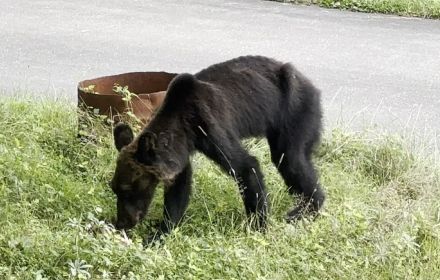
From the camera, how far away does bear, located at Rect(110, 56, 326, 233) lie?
5.44 m

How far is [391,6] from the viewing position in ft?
42.0

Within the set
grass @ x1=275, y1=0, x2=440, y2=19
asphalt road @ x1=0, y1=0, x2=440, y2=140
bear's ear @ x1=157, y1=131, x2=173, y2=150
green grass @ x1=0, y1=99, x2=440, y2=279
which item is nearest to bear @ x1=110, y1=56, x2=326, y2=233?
bear's ear @ x1=157, y1=131, x2=173, y2=150

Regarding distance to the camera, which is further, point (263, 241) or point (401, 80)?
point (401, 80)

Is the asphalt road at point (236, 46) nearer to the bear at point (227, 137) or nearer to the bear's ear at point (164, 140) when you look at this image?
the bear at point (227, 137)

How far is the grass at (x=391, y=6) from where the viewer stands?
12.5 metres

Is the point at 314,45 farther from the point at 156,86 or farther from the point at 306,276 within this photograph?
the point at 306,276

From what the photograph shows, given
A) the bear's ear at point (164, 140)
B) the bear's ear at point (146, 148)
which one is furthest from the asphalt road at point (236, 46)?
the bear's ear at point (146, 148)

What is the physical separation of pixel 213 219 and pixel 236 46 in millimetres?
5323

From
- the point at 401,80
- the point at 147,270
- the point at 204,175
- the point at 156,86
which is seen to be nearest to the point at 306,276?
the point at 147,270

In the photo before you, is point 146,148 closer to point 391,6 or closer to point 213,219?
point 213,219

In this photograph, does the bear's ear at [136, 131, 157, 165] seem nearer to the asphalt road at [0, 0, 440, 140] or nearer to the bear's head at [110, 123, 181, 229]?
the bear's head at [110, 123, 181, 229]

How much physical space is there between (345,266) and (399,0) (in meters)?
8.50

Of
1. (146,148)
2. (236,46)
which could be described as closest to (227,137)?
(146,148)

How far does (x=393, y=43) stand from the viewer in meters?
11.2
